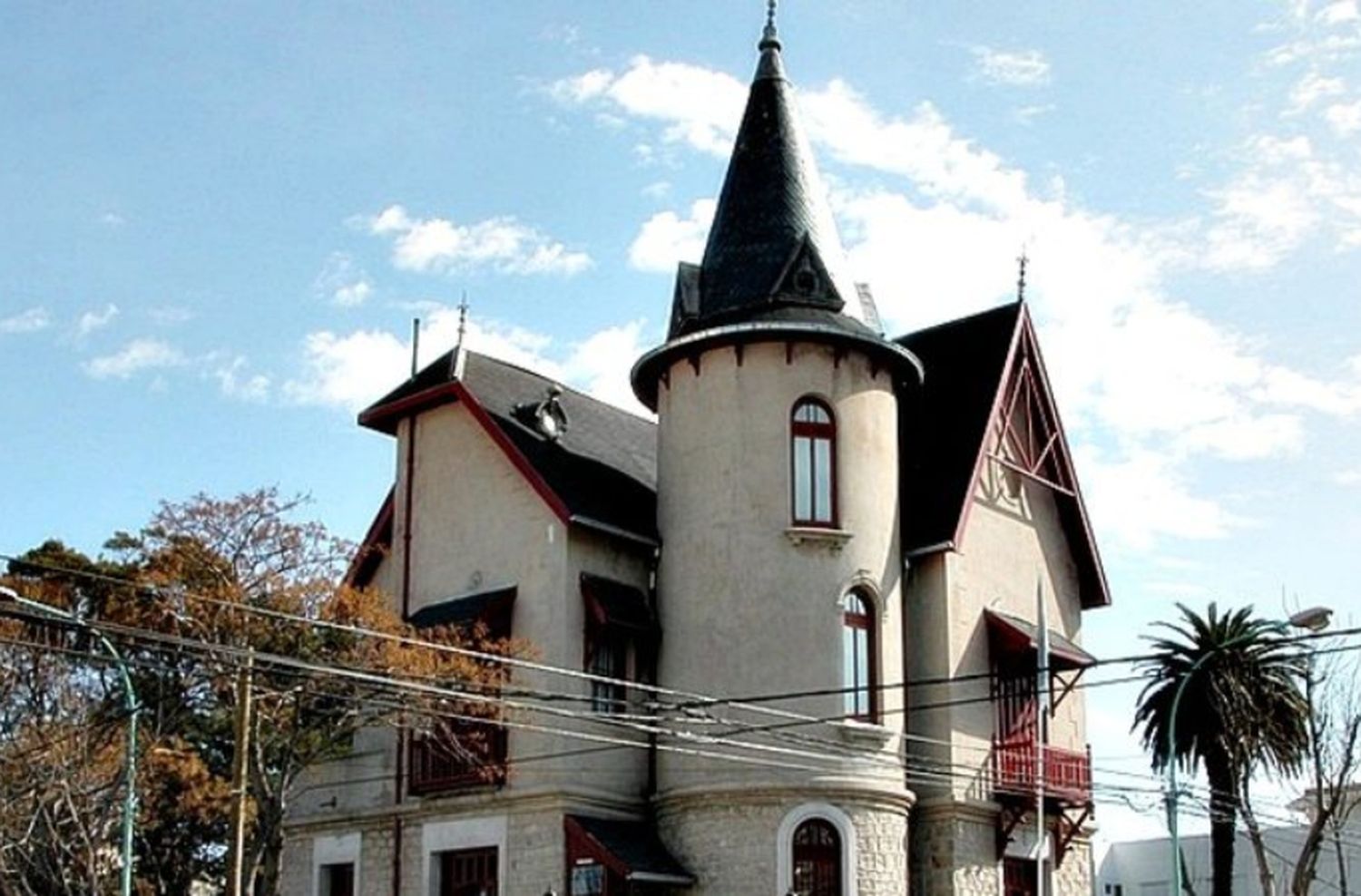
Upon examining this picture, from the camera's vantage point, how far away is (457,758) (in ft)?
112

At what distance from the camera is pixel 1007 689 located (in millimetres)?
37500

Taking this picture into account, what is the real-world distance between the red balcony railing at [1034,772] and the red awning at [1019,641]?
5.43 ft

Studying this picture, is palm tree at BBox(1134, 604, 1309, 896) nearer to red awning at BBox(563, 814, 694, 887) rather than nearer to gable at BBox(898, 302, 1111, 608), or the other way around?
gable at BBox(898, 302, 1111, 608)

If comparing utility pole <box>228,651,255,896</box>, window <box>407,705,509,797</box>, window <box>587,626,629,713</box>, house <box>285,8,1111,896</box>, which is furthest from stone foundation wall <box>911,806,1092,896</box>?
utility pole <box>228,651,255,896</box>

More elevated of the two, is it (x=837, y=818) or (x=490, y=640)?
(x=490, y=640)

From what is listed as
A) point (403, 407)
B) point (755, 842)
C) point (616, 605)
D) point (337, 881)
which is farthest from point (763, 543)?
point (337, 881)

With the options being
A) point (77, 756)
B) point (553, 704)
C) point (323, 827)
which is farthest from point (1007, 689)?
point (77, 756)

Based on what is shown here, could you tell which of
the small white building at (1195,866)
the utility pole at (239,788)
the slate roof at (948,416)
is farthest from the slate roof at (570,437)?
the small white building at (1195,866)

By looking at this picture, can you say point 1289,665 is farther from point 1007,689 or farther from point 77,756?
point 77,756

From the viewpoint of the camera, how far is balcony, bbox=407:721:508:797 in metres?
33.6

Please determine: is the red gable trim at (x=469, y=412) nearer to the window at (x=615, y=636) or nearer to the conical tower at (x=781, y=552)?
the window at (x=615, y=636)

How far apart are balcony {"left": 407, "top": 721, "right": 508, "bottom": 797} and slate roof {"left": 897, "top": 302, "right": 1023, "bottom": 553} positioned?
8452mm

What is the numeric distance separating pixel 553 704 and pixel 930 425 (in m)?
10.0

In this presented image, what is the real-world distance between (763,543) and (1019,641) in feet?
19.6
